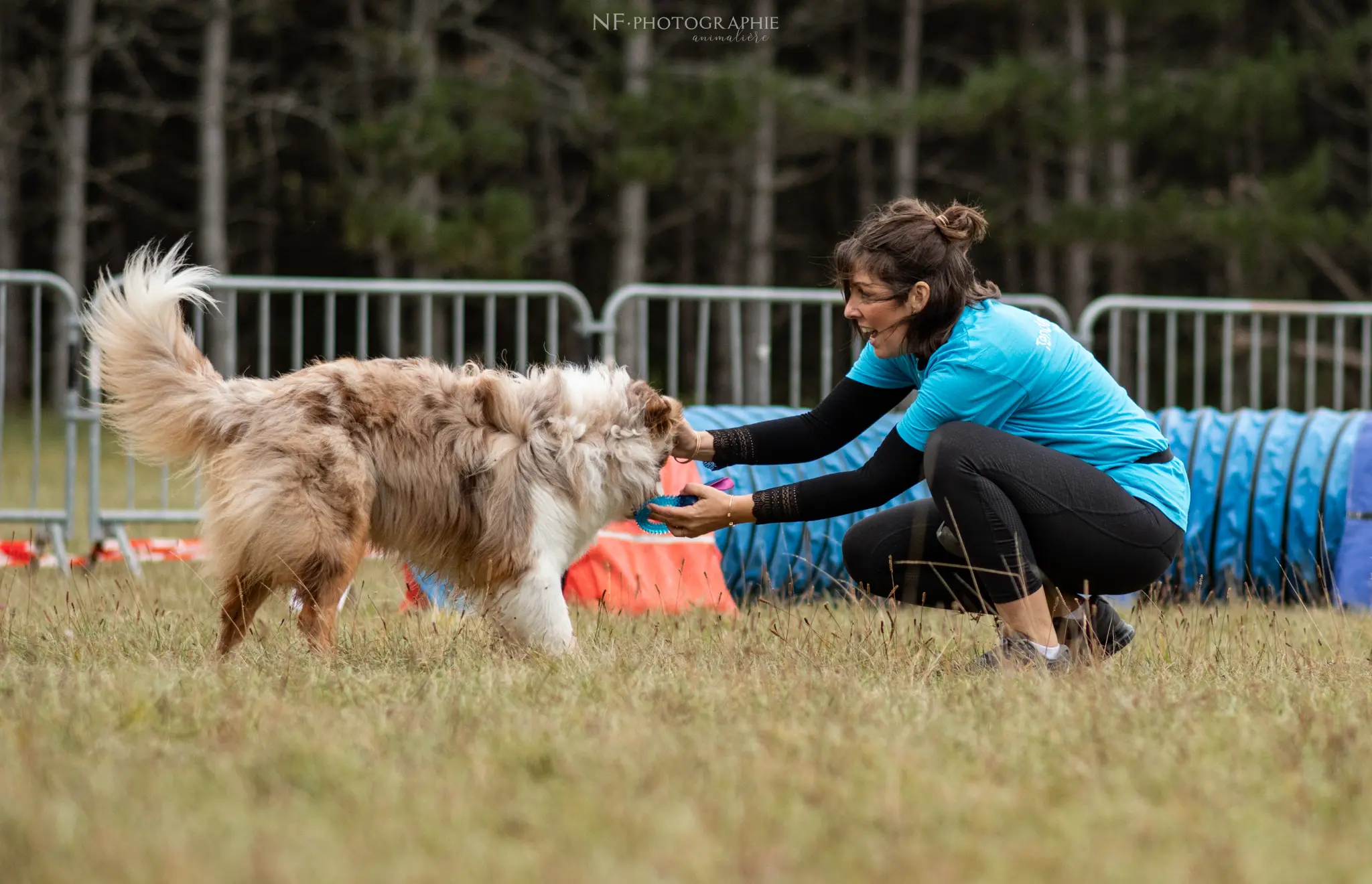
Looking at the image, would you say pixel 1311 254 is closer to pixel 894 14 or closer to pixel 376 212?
pixel 894 14

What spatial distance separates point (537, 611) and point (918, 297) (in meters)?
1.45

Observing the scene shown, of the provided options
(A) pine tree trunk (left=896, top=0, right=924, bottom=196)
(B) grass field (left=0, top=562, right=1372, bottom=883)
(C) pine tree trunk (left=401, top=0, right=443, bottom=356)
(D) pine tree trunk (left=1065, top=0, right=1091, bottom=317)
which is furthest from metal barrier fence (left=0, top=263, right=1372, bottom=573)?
(A) pine tree trunk (left=896, top=0, right=924, bottom=196)

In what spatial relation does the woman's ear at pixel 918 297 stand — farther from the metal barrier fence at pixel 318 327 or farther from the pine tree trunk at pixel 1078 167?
the pine tree trunk at pixel 1078 167

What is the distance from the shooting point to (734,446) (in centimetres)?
455

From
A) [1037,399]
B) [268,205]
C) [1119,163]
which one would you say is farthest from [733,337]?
[268,205]

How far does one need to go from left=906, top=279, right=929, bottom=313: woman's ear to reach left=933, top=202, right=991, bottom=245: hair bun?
17 cm

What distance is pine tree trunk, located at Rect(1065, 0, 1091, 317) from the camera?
19.2 meters

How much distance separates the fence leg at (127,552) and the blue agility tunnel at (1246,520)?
2699 millimetres

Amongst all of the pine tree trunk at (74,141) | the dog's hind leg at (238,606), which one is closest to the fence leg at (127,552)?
the dog's hind leg at (238,606)

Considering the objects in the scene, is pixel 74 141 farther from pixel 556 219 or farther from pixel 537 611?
pixel 537 611

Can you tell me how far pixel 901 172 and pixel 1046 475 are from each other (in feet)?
56.4

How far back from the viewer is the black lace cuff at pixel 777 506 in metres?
4.19

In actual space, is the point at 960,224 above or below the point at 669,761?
above

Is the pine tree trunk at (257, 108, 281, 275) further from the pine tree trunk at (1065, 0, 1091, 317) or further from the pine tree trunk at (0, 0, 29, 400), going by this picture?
the pine tree trunk at (1065, 0, 1091, 317)
